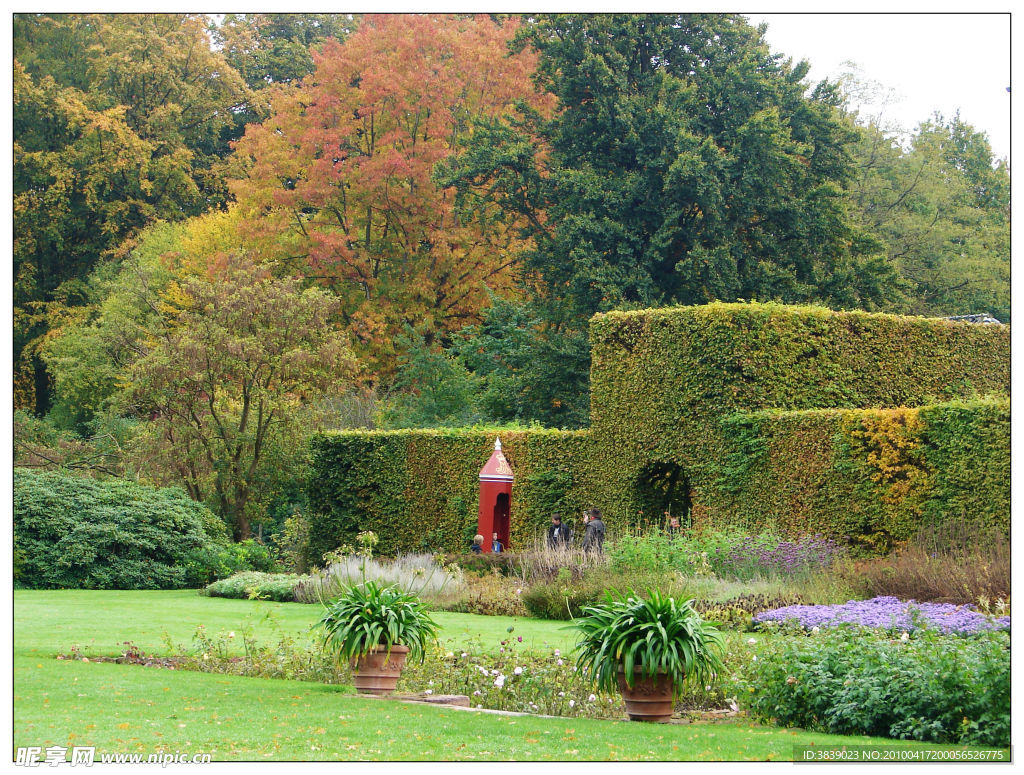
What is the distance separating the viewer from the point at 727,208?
2898 cm

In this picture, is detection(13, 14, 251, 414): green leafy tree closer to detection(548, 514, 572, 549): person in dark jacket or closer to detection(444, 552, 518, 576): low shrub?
detection(548, 514, 572, 549): person in dark jacket

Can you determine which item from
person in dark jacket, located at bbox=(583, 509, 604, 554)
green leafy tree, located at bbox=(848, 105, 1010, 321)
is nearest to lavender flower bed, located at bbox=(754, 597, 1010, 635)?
person in dark jacket, located at bbox=(583, 509, 604, 554)

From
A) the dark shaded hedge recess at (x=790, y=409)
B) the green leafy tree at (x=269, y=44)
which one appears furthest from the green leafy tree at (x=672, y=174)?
the green leafy tree at (x=269, y=44)

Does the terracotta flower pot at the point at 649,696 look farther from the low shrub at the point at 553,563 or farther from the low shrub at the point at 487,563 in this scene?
the low shrub at the point at 487,563

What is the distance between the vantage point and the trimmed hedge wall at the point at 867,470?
588 inches

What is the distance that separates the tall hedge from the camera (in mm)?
21172

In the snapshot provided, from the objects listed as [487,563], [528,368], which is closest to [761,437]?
[487,563]

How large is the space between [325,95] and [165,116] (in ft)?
26.7

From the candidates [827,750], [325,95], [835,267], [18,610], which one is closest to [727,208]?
[835,267]

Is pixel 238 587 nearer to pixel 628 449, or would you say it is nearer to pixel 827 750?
pixel 628 449

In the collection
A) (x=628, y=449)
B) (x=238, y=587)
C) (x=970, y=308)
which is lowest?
(x=238, y=587)

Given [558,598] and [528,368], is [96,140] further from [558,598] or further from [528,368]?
[558,598]

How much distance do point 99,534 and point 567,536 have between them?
9.16 metres

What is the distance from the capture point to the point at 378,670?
9.28 m
